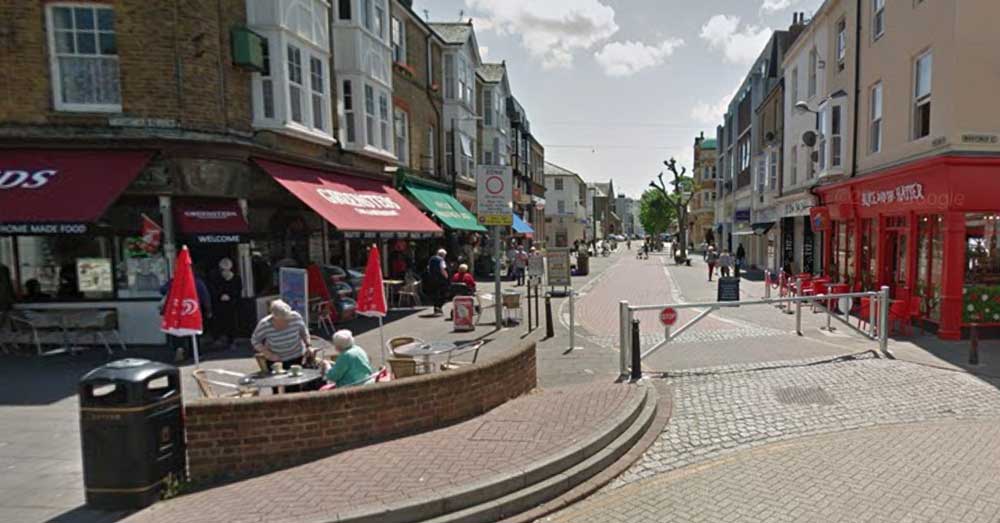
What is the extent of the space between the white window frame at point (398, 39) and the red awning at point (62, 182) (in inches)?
396

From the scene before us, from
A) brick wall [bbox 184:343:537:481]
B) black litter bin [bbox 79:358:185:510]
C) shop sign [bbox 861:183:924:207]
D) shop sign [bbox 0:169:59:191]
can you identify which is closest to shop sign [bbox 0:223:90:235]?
shop sign [bbox 0:169:59:191]

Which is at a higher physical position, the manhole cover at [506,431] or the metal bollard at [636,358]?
the metal bollard at [636,358]

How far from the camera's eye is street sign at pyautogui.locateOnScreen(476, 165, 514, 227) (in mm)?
10430

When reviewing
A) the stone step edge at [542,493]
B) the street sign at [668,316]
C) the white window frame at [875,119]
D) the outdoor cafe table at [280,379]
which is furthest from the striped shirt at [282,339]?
the white window frame at [875,119]

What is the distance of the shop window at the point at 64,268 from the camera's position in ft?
32.0

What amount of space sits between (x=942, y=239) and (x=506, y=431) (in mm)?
10677

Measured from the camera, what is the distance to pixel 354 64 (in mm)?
13711

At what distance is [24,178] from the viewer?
870 cm

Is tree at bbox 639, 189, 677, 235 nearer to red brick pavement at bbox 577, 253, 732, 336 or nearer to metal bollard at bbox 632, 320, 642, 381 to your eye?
red brick pavement at bbox 577, 253, 732, 336

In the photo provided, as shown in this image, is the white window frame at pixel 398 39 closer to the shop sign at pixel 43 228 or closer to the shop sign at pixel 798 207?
the shop sign at pixel 43 228

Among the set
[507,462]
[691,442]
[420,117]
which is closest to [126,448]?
[507,462]

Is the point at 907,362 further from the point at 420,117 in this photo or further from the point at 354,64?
the point at 420,117

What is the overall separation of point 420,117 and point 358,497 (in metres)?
17.3

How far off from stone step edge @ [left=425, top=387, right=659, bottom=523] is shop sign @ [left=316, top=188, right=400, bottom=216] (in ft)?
29.4
